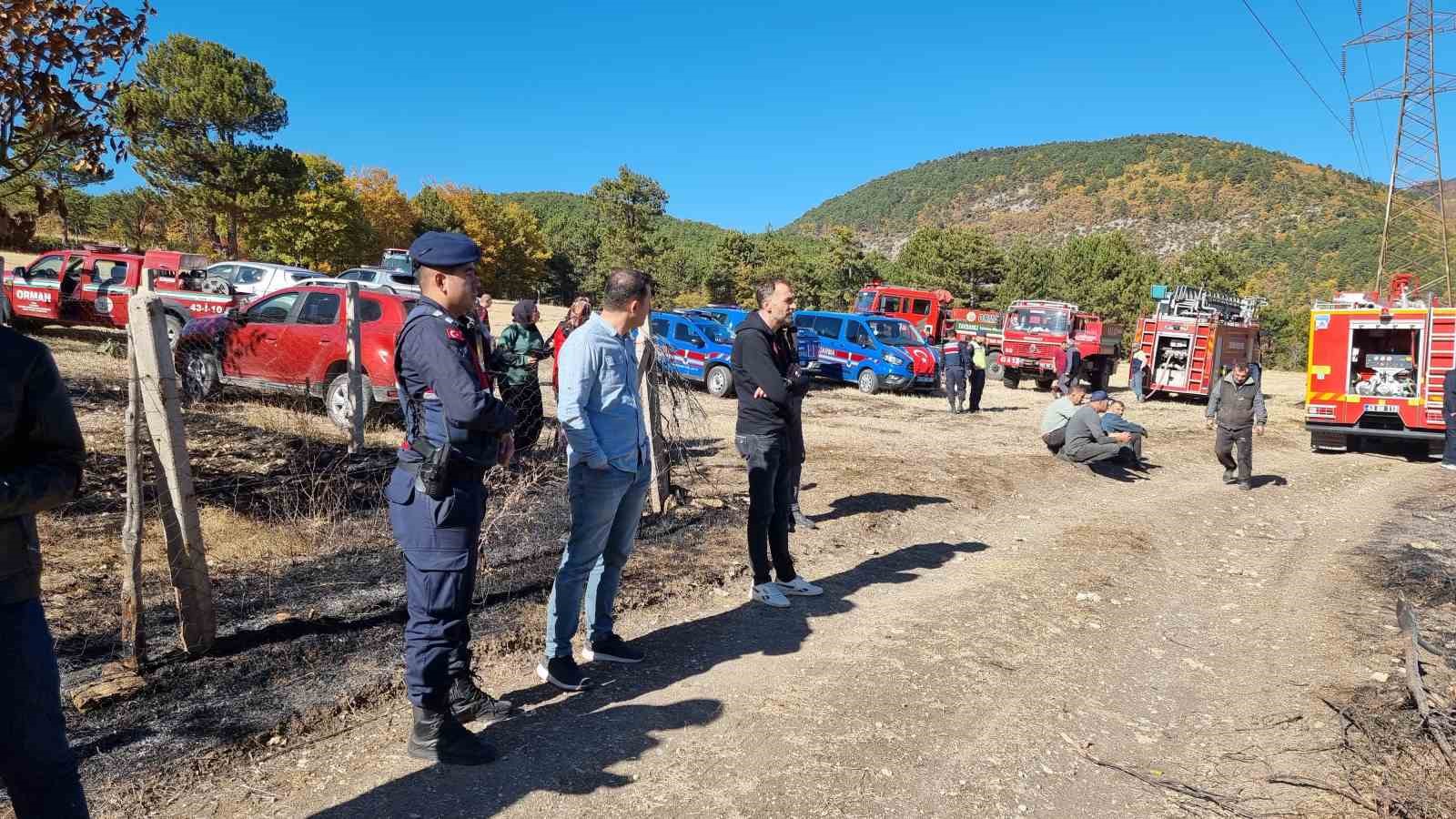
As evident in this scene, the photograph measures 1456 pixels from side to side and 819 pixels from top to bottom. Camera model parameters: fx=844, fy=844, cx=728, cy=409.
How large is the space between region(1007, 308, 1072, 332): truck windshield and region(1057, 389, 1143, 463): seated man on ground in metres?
11.6

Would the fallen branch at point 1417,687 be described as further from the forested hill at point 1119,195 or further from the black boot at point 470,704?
the forested hill at point 1119,195

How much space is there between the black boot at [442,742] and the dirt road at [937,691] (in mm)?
54

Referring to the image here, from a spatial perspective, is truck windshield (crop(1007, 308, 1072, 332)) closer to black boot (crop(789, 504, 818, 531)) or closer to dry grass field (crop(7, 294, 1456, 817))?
dry grass field (crop(7, 294, 1456, 817))

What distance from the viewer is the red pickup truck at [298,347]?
921cm

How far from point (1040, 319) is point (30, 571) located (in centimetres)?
2311

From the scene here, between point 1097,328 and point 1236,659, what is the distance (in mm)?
19261

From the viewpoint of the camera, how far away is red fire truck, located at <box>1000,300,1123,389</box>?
22312mm

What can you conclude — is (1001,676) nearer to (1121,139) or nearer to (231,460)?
(231,460)

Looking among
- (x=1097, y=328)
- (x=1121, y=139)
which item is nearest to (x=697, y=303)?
(x=1097, y=328)

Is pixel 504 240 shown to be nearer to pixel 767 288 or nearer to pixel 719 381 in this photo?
pixel 719 381

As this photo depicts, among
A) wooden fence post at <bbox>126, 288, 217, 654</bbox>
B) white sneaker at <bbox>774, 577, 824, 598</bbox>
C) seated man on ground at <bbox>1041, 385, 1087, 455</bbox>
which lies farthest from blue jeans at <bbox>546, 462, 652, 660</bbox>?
seated man on ground at <bbox>1041, 385, 1087, 455</bbox>

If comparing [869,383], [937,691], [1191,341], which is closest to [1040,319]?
[1191,341]

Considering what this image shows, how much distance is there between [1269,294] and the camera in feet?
235

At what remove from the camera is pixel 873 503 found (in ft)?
27.7
